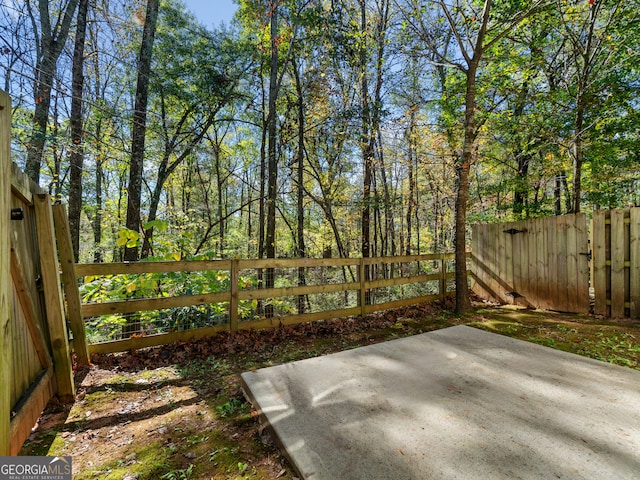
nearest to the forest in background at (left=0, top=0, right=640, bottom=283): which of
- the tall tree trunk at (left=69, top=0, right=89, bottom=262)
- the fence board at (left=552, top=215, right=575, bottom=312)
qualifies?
the tall tree trunk at (left=69, top=0, right=89, bottom=262)

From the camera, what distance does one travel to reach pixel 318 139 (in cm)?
735

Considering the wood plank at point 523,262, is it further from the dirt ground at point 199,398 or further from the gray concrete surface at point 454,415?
the gray concrete surface at point 454,415

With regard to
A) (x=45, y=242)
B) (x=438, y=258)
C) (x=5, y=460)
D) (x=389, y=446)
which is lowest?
(x=389, y=446)

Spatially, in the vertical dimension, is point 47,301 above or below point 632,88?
below

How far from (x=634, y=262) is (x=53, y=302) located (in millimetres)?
6687

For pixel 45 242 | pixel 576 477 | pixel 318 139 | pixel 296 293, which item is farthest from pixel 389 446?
pixel 318 139

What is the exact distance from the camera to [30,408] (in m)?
1.64

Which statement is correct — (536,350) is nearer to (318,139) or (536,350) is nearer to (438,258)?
(438,258)

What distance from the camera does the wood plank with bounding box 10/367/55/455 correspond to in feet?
4.71

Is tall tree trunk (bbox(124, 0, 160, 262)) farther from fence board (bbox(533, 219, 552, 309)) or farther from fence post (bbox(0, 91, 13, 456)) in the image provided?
fence board (bbox(533, 219, 552, 309))

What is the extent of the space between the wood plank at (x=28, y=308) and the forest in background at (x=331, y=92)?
5.50 feet

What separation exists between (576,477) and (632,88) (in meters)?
6.93

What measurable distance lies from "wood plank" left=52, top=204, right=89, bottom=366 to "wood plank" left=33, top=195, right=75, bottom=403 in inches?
16.3

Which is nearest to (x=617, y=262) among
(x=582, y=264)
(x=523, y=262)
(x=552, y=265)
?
(x=582, y=264)
